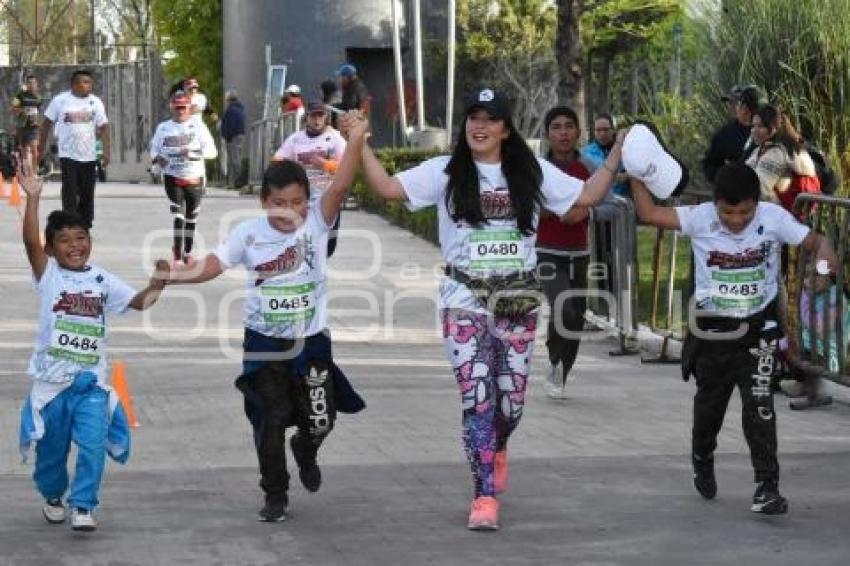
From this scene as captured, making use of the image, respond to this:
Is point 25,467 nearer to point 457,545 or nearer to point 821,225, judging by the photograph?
point 457,545

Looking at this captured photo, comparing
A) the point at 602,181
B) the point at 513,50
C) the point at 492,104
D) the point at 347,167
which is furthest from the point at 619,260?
the point at 513,50

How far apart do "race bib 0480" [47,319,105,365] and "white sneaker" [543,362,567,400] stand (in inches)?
175

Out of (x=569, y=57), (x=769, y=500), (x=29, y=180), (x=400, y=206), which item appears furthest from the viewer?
(x=400, y=206)

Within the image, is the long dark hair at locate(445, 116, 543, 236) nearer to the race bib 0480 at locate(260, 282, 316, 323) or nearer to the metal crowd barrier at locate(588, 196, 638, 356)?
the race bib 0480 at locate(260, 282, 316, 323)

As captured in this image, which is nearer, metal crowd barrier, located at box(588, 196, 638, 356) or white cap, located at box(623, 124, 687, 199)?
white cap, located at box(623, 124, 687, 199)

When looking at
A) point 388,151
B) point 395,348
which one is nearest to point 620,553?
point 395,348

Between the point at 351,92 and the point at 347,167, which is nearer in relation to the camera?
the point at 347,167

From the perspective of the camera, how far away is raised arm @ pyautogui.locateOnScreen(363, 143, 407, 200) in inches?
320

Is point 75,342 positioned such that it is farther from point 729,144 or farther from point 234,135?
point 234,135

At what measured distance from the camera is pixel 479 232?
8.19 meters

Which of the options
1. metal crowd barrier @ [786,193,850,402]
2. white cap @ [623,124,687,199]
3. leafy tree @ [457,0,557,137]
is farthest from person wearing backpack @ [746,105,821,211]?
leafy tree @ [457,0,557,137]

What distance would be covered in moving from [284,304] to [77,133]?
44.0 ft


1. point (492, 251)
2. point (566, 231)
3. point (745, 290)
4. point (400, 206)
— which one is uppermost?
point (492, 251)

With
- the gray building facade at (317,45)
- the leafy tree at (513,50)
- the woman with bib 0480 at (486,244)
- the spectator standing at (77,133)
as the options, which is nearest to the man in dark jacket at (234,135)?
the gray building facade at (317,45)
